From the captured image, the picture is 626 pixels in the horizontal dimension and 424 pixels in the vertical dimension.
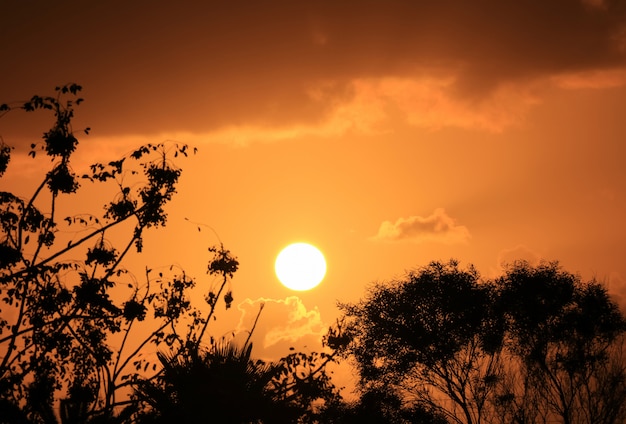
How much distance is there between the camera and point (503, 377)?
40750 mm

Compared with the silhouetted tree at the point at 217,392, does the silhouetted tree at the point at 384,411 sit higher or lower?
higher

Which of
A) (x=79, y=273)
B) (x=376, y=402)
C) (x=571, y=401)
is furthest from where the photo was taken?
(x=376, y=402)

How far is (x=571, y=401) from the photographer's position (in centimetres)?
3969

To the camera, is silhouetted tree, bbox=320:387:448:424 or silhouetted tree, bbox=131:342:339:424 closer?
silhouetted tree, bbox=131:342:339:424

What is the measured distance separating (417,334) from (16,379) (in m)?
26.2

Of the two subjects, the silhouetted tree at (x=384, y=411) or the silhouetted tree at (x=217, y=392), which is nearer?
the silhouetted tree at (x=217, y=392)

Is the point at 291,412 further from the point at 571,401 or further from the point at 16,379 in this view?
the point at 571,401

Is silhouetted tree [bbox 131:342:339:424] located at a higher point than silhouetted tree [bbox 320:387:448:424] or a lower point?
lower

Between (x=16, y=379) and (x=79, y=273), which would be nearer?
(x=16, y=379)

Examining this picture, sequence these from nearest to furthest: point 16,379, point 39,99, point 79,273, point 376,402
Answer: point 39,99 < point 16,379 < point 79,273 < point 376,402

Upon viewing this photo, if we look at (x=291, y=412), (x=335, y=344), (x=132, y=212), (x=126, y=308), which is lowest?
(x=291, y=412)

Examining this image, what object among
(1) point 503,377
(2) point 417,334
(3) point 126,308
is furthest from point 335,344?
(1) point 503,377

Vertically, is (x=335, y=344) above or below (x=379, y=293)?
below

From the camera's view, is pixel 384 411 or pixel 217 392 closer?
pixel 217 392
